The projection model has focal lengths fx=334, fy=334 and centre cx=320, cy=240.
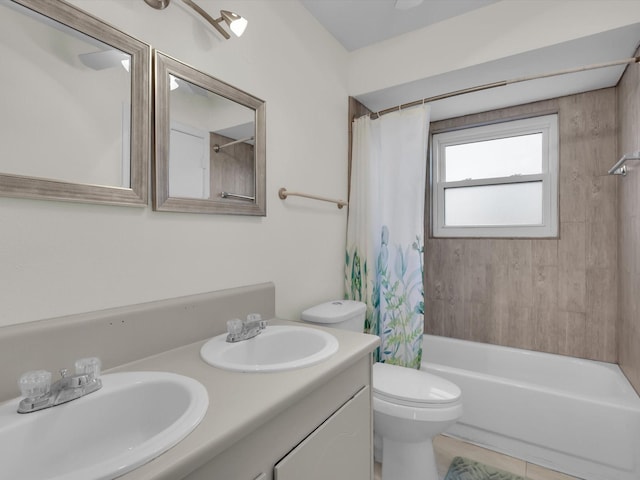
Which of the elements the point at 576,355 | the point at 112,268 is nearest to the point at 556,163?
the point at 576,355

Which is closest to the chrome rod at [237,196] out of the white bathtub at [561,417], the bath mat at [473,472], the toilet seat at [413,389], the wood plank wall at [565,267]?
the toilet seat at [413,389]

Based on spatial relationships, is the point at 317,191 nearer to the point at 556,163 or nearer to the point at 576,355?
the point at 556,163

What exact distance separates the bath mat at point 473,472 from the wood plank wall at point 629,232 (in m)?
0.82

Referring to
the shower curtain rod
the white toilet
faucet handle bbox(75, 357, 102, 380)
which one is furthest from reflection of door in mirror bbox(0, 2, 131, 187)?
the shower curtain rod

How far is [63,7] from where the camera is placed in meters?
0.89

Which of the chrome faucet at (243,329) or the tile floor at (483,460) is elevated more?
the chrome faucet at (243,329)

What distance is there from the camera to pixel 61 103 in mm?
895

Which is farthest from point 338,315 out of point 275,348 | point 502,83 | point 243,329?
point 502,83

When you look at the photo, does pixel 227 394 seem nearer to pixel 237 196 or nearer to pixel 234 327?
pixel 234 327

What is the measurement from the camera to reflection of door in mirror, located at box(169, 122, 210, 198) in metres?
1.17

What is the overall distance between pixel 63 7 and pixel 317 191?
1285 mm

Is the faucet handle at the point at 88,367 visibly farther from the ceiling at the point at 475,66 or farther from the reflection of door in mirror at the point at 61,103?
the ceiling at the point at 475,66

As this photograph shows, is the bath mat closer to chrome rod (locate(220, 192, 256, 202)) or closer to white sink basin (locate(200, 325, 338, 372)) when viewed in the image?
white sink basin (locate(200, 325, 338, 372))

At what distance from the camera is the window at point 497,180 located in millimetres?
2289
